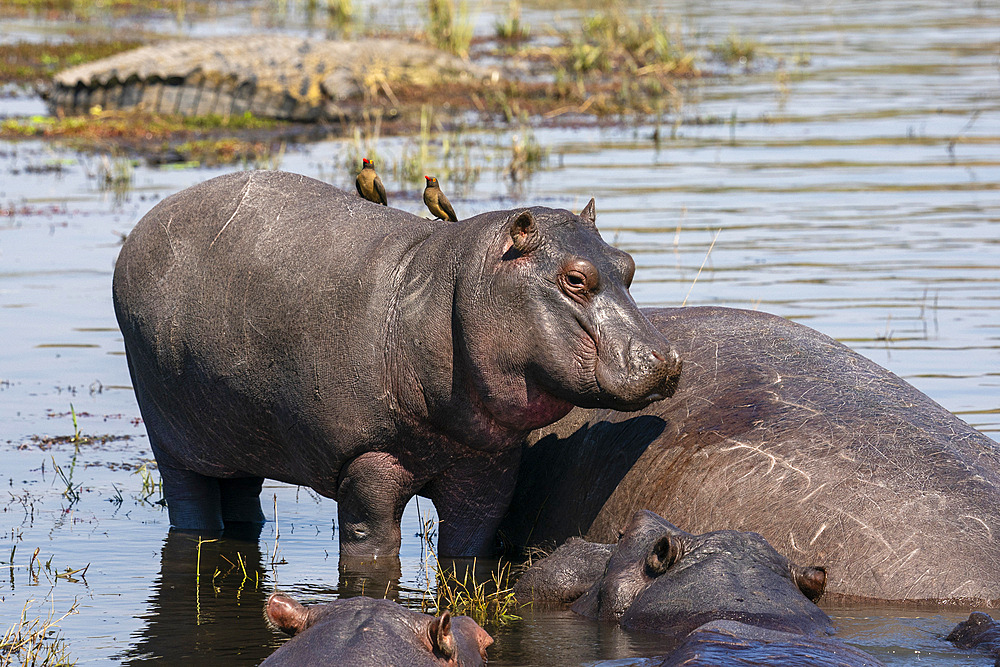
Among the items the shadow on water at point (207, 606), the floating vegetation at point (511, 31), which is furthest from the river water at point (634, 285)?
the floating vegetation at point (511, 31)

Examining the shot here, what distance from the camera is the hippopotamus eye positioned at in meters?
6.02

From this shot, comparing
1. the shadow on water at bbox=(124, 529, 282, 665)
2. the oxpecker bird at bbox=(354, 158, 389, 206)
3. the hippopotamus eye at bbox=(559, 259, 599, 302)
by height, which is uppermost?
the hippopotamus eye at bbox=(559, 259, 599, 302)

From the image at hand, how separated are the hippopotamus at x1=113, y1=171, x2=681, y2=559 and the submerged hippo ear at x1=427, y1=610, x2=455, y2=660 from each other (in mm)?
1479

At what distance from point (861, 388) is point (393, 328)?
2.08 m

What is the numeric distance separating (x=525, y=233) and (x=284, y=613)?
1959mm

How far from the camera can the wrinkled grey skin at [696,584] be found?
567 centimetres

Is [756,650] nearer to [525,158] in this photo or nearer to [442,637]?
[442,637]

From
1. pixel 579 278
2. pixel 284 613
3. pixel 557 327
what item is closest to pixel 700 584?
pixel 557 327

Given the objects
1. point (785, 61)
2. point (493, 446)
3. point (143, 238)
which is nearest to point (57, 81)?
point (785, 61)

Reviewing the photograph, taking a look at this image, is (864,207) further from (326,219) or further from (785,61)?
(785,61)

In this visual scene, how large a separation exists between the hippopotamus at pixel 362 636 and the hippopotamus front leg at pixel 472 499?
179 cm

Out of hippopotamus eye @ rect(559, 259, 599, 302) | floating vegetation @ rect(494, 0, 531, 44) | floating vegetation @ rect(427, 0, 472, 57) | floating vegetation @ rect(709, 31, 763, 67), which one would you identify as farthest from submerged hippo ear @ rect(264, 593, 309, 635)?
floating vegetation @ rect(494, 0, 531, 44)

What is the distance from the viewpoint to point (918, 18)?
34.9m

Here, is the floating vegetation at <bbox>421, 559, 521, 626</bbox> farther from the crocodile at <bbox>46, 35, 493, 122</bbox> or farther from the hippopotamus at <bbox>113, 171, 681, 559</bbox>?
the crocodile at <bbox>46, 35, 493, 122</bbox>
